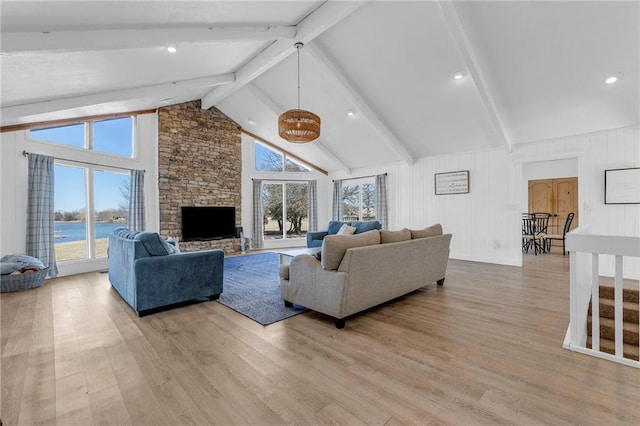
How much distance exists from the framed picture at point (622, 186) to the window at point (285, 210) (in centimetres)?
679

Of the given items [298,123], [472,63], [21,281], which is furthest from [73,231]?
[472,63]

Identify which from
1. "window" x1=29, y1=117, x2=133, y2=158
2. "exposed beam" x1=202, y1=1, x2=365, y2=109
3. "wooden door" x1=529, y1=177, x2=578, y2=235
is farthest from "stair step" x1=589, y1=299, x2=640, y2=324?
"window" x1=29, y1=117, x2=133, y2=158

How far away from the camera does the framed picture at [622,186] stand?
4395 millimetres

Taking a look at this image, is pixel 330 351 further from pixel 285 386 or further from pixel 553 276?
pixel 553 276

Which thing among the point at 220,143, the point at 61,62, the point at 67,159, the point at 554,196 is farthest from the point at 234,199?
the point at 554,196

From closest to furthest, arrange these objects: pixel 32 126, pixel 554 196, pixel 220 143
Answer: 1. pixel 32 126
2. pixel 220 143
3. pixel 554 196

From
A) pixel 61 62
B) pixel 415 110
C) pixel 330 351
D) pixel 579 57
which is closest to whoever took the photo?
pixel 330 351

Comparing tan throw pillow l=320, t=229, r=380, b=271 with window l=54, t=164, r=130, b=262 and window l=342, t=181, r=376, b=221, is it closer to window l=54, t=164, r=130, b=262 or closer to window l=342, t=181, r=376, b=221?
window l=54, t=164, r=130, b=262

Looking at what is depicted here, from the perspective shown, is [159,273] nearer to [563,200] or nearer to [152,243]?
[152,243]

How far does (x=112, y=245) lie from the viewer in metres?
4.00

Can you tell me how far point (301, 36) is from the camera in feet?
12.9

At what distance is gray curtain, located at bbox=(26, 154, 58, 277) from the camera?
14.8 feet

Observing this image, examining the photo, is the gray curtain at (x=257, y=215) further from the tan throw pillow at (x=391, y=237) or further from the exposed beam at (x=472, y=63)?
the exposed beam at (x=472, y=63)

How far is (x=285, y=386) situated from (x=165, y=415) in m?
0.69
